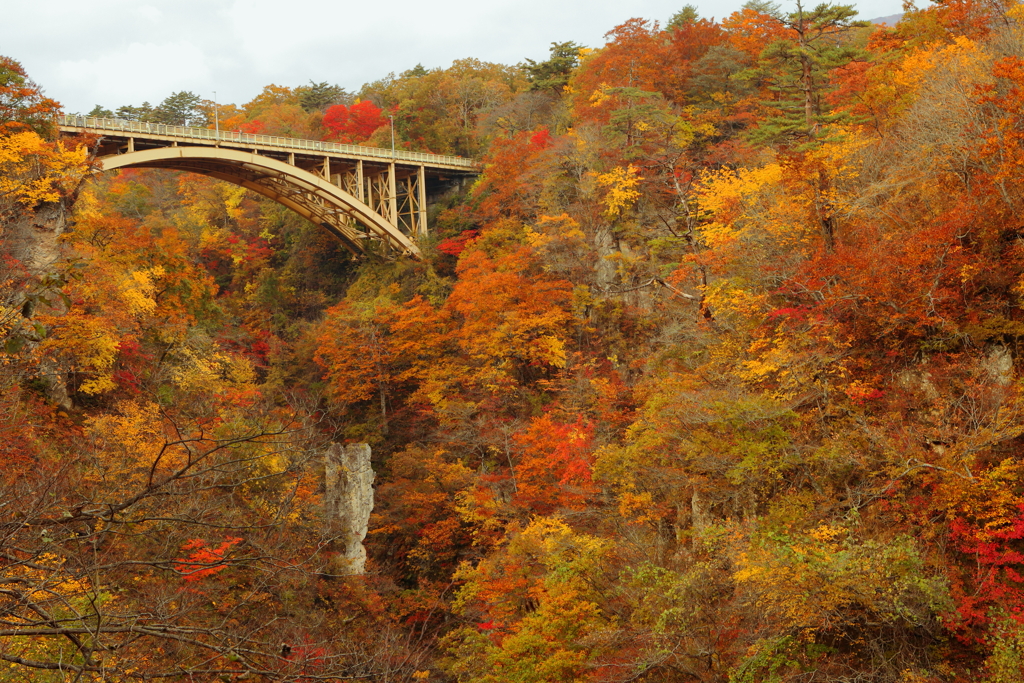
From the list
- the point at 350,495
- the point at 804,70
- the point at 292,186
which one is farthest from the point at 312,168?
the point at 804,70

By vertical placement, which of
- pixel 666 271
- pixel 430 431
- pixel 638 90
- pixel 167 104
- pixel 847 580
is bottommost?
pixel 430 431

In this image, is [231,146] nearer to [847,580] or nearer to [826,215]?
[826,215]

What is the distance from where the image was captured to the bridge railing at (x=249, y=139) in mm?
22078

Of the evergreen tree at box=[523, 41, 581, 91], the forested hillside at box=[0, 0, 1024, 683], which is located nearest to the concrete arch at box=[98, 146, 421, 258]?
the forested hillside at box=[0, 0, 1024, 683]

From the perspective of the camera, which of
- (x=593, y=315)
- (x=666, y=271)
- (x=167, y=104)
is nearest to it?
(x=666, y=271)

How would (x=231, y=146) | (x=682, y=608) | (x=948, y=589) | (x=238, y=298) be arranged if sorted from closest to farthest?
1. (x=948, y=589)
2. (x=682, y=608)
3. (x=231, y=146)
4. (x=238, y=298)

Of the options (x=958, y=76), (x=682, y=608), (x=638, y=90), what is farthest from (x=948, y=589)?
(x=638, y=90)

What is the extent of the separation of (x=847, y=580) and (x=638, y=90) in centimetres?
1704

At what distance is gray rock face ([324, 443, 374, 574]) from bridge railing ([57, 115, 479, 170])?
11.7 m

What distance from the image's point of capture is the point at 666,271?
1959 centimetres

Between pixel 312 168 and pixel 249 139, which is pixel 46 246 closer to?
pixel 249 139

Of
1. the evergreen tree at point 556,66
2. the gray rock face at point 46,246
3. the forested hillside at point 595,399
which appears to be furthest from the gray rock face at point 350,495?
the evergreen tree at point 556,66

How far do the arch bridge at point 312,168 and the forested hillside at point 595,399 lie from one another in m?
1.54

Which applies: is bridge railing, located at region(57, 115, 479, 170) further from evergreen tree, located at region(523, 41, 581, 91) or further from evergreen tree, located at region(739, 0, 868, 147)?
evergreen tree, located at region(739, 0, 868, 147)
